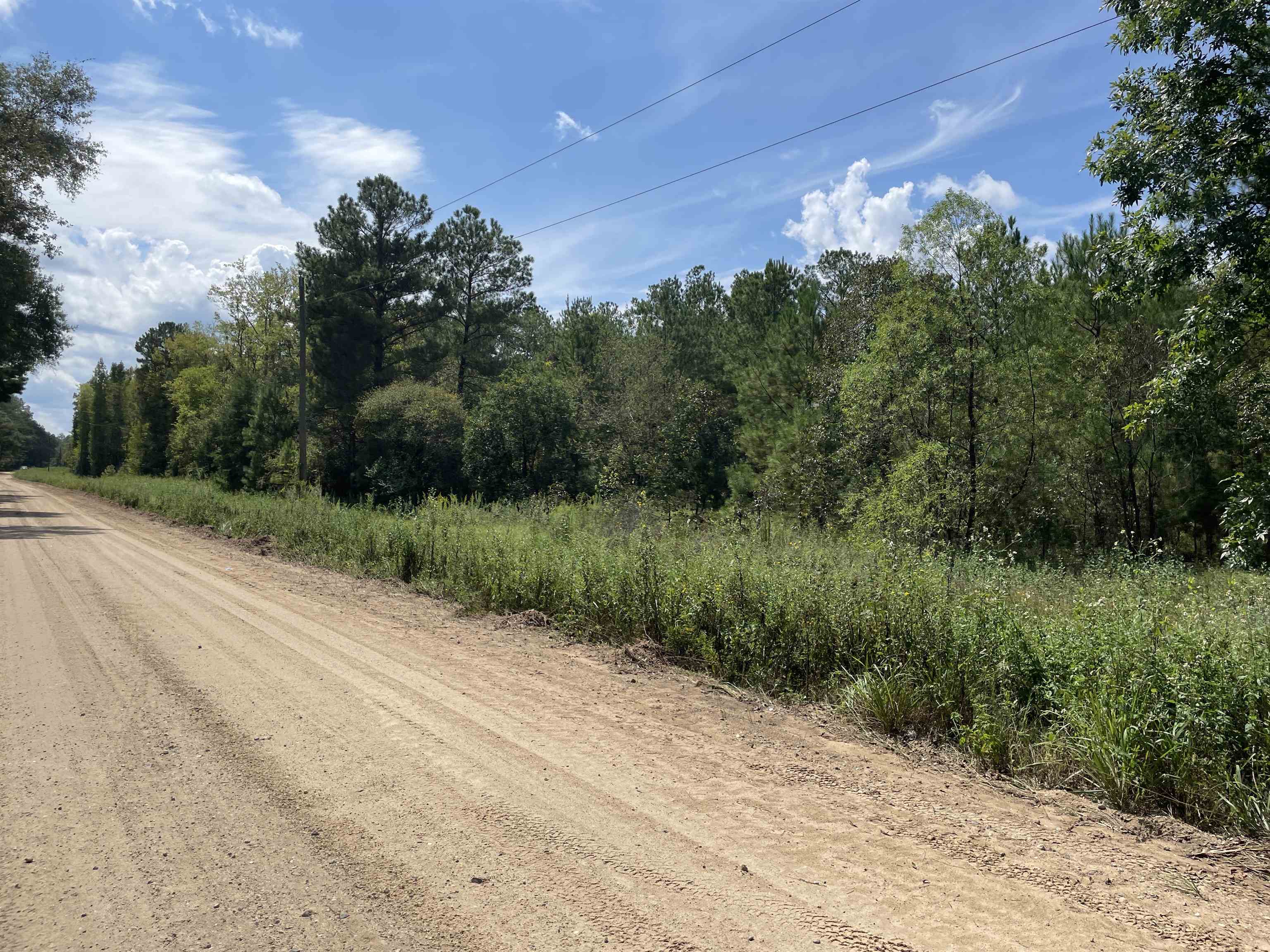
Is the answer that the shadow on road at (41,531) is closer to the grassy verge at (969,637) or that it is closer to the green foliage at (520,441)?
the green foliage at (520,441)

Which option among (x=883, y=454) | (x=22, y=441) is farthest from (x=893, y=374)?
(x=22, y=441)

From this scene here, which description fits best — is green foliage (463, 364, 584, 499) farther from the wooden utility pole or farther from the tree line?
the wooden utility pole

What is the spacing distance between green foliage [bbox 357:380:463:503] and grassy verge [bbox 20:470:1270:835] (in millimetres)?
20588

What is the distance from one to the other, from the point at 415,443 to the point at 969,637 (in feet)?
92.7

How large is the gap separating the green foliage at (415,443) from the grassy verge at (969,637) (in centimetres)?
2059

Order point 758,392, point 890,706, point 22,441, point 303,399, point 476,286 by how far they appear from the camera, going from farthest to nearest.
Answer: point 22,441 < point 476,286 < point 758,392 < point 303,399 < point 890,706

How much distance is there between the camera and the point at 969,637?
5.43 metres

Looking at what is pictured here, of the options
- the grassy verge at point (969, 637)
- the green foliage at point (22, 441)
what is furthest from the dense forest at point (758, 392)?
the green foliage at point (22, 441)

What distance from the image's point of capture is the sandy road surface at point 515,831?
294 cm

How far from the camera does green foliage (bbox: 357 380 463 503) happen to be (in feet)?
101

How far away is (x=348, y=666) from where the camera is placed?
22.1 ft

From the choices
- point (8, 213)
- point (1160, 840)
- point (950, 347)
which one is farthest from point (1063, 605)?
point (8, 213)

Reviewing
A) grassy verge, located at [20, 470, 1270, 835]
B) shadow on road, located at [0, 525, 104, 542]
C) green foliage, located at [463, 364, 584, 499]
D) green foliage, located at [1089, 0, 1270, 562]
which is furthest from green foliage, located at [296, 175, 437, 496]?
green foliage, located at [1089, 0, 1270, 562]

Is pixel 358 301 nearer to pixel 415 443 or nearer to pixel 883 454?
pixel 415 443
